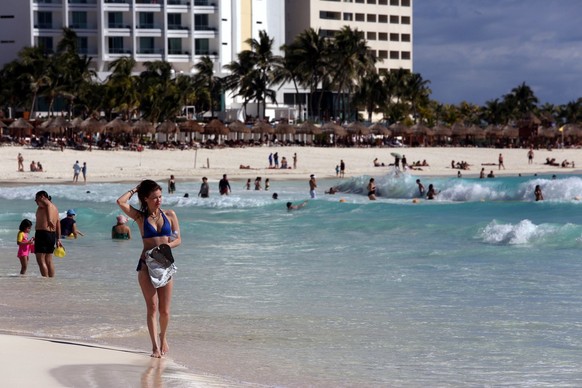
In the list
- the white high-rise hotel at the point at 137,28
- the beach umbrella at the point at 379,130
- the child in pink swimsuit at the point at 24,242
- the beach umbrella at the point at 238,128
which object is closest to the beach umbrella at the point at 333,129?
the beach umbrella at the point at 379,130

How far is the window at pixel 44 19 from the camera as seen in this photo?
7356 centimetres

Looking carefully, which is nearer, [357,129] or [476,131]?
[357,129]

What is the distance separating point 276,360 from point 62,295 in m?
4.70

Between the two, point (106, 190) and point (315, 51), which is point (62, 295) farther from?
point (315, 51)

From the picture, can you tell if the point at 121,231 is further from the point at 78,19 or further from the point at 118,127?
the point at 78,19

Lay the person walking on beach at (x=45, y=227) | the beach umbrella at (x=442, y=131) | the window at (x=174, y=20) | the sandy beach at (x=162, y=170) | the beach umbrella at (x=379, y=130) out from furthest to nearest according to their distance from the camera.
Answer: the window at (x=174, y=20)
the beach umbrella at (x=442, y=131)
the beach umbrella at (x=379, y=130)
the person walking on beach at (x=45, y=227)
the sandy beach at (x=162, y=170)

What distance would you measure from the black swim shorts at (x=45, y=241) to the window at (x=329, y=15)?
84.5m

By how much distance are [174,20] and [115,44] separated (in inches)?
186

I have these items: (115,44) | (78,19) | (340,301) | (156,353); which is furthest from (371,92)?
(156,353)

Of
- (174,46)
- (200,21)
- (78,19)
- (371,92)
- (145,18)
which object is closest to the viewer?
(78,19)

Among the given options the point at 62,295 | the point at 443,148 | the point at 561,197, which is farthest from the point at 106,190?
the point at 443,148

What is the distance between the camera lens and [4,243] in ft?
66.0

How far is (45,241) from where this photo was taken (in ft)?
44.3

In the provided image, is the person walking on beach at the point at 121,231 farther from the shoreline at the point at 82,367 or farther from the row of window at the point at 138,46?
the row of window at the point at 138,46
